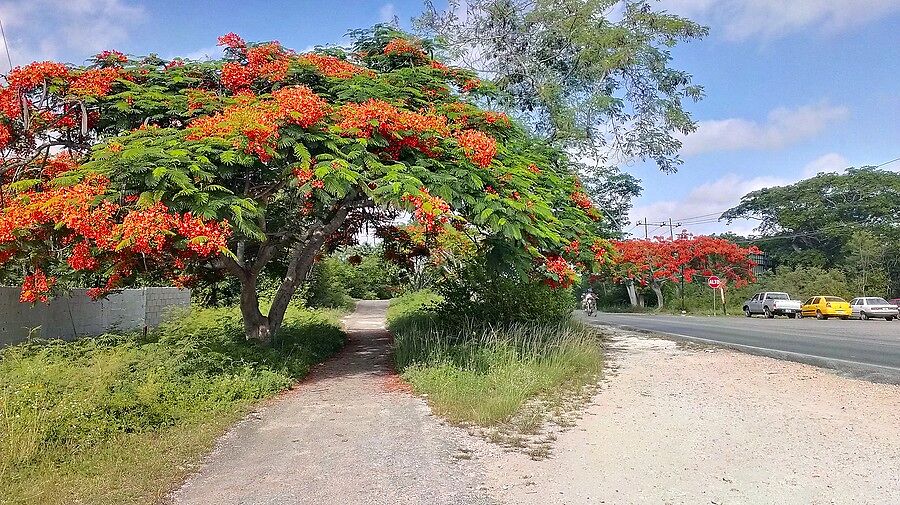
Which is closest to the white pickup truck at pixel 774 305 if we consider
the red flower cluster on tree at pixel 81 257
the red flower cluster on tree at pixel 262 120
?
the red flower cluster on tree at pixel 262 120

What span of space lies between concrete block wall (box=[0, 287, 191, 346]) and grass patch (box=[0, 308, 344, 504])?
74 cm

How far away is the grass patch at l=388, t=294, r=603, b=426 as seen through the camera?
789 cm

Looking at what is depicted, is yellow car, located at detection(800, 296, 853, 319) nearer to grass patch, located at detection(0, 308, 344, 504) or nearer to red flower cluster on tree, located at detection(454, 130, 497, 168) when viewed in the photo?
red flower cluster on tree, located at detection(454, 130, 497, 168)

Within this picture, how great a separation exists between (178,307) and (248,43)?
31.0 ft

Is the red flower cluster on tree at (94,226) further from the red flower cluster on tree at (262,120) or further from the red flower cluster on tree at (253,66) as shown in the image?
the red flower cluster on tree at (253,66)

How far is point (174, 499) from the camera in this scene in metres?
4.98

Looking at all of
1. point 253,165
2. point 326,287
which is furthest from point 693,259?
point 253,165

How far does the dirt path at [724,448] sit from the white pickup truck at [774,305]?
24341 millimetres

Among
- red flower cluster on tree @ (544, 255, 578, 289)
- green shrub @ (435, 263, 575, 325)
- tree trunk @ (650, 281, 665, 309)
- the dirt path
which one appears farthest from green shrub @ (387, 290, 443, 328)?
tree trunk @ (650, 281, 665, 309)

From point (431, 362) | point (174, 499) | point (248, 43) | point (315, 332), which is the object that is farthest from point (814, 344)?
point (174, 499)

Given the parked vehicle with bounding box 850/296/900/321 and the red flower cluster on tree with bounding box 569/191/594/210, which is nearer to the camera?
the red flower cluster on tree with bounding box 569/191/594/210

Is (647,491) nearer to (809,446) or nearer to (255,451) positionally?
(809,446)

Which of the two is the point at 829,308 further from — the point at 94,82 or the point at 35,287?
the point at 35,287

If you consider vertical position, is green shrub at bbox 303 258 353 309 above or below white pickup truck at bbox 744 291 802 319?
above
